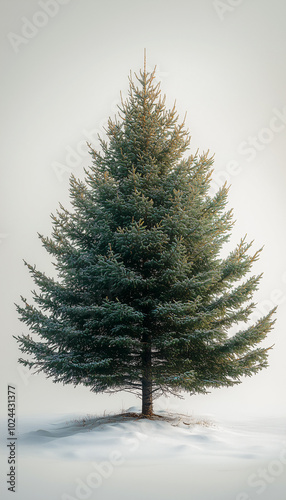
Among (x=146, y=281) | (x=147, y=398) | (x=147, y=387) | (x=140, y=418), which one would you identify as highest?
(x=146, y=281)

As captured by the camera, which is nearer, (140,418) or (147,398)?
(140,418)

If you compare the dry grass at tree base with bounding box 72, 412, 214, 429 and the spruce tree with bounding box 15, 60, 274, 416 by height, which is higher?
the spruce tree with bounding box 15, 60, 274, 416

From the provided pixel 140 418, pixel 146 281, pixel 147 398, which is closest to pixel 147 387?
pixel 147 398

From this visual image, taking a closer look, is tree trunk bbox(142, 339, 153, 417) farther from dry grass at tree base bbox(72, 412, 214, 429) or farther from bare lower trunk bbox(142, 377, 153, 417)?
dry grass at tree base bbox(72, 412, 214, 429)

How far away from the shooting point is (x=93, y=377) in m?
11.7

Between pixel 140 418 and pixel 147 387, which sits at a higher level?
pixel 147 387

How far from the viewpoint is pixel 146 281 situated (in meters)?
11.6

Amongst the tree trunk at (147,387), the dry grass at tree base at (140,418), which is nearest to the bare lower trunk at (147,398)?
the tree trunk at (147,387)

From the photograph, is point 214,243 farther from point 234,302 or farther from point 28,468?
point 28,468

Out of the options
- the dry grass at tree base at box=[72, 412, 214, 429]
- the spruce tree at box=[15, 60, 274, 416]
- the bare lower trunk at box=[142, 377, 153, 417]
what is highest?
the spruce tree at box=[15, 60, 274, 416]

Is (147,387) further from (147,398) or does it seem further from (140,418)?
(140,418)

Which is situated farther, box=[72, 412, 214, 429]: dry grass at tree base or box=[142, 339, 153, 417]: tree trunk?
box=[142, 339, 153, 417]: tree trunk

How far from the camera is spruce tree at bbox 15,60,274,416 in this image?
38.2ft

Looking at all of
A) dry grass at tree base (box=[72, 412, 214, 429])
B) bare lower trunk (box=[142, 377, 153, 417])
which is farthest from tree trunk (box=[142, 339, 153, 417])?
dry grass at tree base (box=[72, 412, 214, 429])
